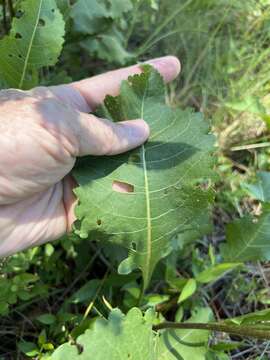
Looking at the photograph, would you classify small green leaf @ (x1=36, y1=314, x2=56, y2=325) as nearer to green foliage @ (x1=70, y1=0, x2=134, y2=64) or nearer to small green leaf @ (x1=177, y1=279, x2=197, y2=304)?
small green leaf @ (x1=177, y1=279, x2=197, y2=304)

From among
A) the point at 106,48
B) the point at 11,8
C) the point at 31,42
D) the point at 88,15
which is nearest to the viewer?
the point at 31,42

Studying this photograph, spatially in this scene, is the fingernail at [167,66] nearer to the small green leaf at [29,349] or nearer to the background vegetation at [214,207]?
the background vegetation at [214,207]

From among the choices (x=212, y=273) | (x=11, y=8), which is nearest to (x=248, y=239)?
(x=212, y=273)

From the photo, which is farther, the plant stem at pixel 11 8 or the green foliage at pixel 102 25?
the green foliage at pixel 102 25

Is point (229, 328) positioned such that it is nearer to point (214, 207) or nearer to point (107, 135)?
point (107, 135)

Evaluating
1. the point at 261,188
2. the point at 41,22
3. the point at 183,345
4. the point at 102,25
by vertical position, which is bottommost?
the point at 183,345

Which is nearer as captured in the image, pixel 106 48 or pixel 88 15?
pixel 88 15

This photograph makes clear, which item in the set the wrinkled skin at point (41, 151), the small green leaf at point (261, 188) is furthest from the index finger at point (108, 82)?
the small green leaf at point (261, 188)

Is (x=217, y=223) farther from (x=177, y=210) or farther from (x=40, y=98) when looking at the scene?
(x=40, y=98)
